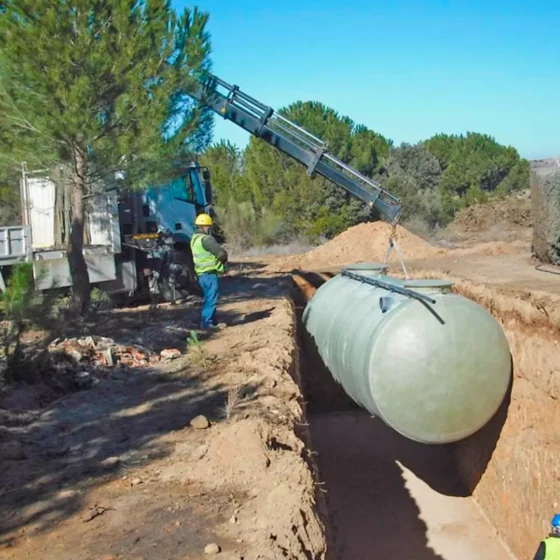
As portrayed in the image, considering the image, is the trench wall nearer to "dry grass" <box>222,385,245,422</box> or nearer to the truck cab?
"dry grass" <box>222,385,245,422</box>

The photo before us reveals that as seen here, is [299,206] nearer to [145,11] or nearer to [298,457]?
[145,11]

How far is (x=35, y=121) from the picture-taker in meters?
9.66

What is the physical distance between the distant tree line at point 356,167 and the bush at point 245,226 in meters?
0.13

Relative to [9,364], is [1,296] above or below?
above

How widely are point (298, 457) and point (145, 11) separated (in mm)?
7292

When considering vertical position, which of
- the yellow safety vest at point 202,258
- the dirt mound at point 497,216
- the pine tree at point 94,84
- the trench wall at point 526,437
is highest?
the pine tree at point 94,84

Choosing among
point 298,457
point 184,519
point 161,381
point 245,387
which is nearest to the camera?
point 184,519

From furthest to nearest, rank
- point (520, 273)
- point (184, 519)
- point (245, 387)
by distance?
point (520, 273), point (245, 387), point (184, 519)

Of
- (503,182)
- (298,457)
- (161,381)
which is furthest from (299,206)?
(298,457)

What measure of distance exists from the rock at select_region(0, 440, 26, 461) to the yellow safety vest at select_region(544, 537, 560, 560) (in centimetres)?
368

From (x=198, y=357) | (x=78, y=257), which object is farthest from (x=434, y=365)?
(x=78, y=257)

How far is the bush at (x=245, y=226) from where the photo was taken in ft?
98.8

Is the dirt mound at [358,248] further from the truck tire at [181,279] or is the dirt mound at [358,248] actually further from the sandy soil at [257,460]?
the sandy soil at [257,460]

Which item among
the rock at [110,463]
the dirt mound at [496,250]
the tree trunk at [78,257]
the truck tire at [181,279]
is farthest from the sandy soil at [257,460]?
the dirt mound at [496,250]
